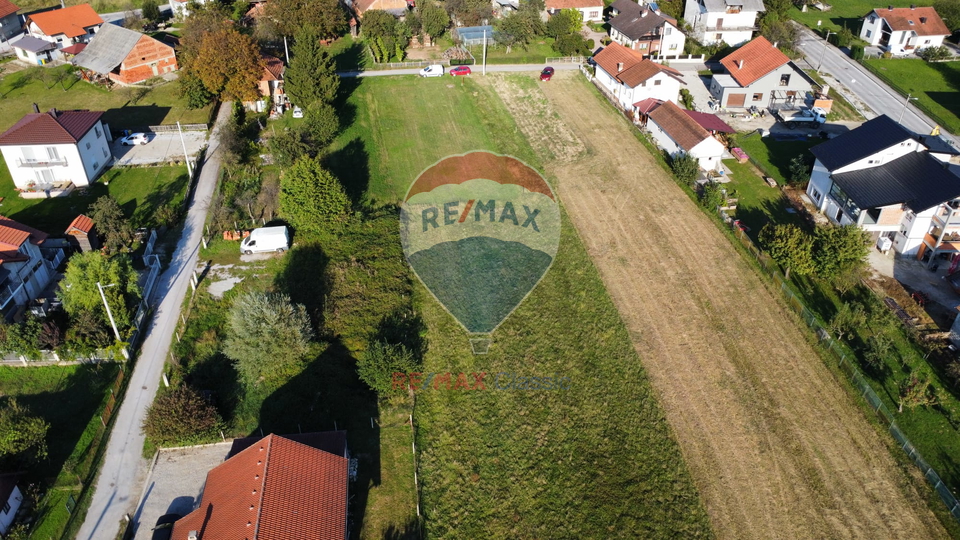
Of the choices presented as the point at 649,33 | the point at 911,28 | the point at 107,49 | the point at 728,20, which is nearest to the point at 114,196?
the point at 107,49

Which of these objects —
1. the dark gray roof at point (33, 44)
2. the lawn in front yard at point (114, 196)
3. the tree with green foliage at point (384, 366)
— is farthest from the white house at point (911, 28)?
the dark gray roof at point (33, 44)

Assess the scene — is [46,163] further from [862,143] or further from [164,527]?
[862,143]

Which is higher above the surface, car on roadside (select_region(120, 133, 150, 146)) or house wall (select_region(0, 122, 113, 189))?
house wall (select_region(0, 122, 113, 189))

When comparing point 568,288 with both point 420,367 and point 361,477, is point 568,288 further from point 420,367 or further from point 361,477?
point 361,477

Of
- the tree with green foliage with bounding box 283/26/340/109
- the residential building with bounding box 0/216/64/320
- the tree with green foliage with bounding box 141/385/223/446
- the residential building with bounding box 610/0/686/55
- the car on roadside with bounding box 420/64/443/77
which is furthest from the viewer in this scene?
the residential building with bounding box 610/0/686/55

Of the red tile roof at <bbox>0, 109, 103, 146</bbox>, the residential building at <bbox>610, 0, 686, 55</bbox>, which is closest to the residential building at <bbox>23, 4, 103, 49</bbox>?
the red tile roof at <bbox>0, 109, 103, 146</bbox>

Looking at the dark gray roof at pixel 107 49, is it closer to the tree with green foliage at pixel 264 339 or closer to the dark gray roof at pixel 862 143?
the tree with green foliage at pixel 264 339

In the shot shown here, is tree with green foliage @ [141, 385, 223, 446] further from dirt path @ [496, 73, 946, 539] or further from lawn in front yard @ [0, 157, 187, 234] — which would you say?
dirt path @ [496, 73, 946, 539]
